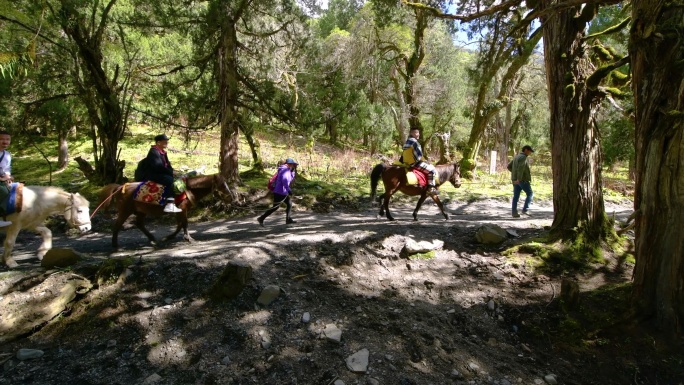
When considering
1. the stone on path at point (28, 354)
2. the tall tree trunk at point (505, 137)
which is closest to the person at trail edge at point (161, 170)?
the stone on path at point (28, 354)

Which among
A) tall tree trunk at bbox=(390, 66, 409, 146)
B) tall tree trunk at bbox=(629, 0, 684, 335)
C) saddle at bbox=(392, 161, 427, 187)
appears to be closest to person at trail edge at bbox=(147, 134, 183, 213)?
saddle at bbox=(392, 161, 427, 187)

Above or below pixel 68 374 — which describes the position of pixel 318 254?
above

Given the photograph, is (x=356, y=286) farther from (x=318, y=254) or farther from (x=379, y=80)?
(x=379, y=80)

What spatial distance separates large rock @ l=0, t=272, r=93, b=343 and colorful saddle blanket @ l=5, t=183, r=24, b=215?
1658 mm

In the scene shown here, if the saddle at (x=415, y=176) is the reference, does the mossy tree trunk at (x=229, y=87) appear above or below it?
above

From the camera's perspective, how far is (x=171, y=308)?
4.39 metres

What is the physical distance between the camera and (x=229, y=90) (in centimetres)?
977

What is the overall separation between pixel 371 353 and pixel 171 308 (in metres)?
2.48

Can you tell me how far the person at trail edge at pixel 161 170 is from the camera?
650 cm

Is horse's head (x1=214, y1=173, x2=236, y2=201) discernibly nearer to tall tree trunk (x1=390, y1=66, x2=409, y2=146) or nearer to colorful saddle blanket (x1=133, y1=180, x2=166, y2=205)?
colorful saddle blanket (x1=133, y1=180, x2=166, y2=205)

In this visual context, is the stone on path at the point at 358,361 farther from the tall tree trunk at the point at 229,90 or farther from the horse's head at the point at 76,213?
A: the tall tree trunk at the point at 229,90

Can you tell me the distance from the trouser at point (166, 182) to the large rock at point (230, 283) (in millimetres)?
2708

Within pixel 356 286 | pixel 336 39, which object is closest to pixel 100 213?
pixel 356 286

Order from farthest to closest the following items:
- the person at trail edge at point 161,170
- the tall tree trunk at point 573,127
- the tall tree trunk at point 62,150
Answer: the tall tree trunk at point 62,150, the person at trail edge at point 161,170, the tall tree trunk at point 573,127
